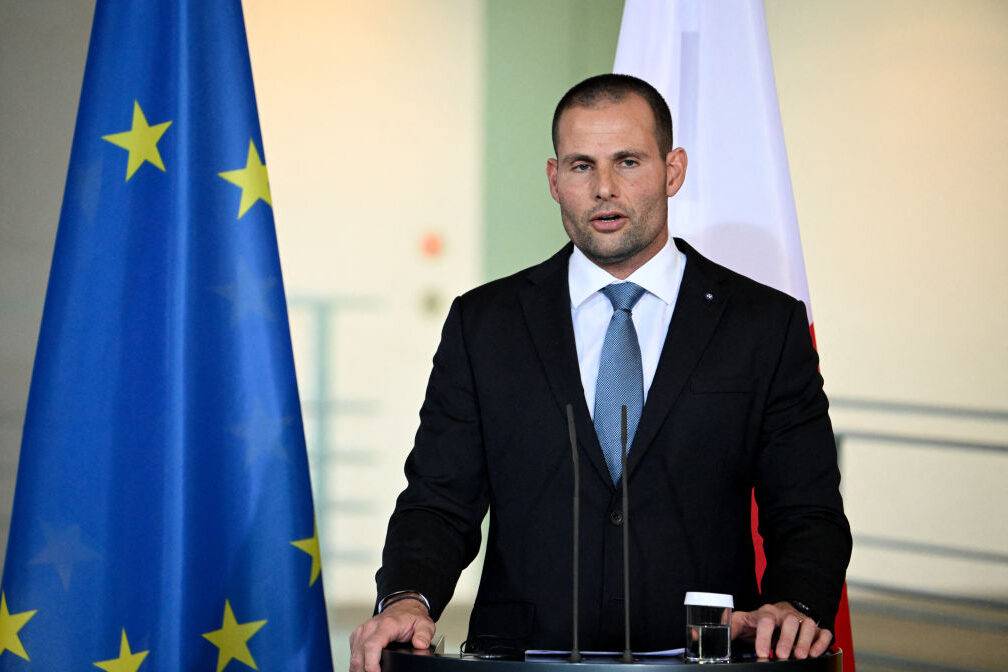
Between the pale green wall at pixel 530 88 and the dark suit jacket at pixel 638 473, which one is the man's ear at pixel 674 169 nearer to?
the dark suit jacket at pixel 638 473

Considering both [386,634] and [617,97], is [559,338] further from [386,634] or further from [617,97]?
[386,634]

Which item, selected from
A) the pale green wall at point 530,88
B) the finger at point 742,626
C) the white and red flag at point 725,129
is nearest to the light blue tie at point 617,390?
the finger at point 742,626

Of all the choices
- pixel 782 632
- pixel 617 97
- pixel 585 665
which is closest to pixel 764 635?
pixel 782 632

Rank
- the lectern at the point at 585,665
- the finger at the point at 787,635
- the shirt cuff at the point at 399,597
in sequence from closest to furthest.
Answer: the lectern at the point at 585,665 < the finger at the point at 787,635 < the shirt cuff at the point at 399,597

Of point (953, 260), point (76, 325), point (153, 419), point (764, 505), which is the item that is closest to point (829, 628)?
point (764, 505)

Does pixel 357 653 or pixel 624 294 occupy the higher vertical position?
pixel 624 294

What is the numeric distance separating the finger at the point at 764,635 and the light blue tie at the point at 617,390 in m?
0.39

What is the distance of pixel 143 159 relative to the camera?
2.21 metres

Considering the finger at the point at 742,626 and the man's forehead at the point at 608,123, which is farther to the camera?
the man's forehead at the point at 608,123

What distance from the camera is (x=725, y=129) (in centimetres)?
260

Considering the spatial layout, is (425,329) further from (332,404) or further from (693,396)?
(693,396)

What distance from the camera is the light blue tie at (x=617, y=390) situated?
5.68 feet

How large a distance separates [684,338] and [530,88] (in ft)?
9.31

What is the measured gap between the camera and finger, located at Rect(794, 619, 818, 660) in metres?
1.35
